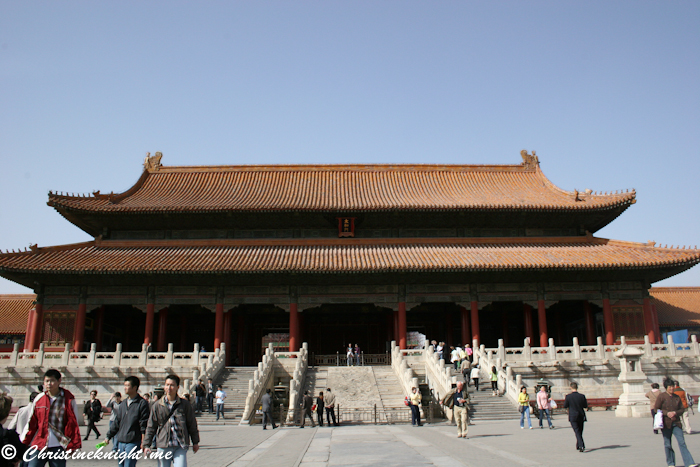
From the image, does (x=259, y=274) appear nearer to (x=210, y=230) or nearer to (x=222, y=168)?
(x=210, y=230)

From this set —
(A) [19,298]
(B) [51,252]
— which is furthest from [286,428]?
(A) [19,298]

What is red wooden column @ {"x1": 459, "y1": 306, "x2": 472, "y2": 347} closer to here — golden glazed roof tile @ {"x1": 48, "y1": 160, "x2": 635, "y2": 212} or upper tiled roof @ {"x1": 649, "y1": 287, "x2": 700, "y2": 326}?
golden glazed roof tile @ {"x1": 48, "y1": 160, "x2": 635, "y2": 212}

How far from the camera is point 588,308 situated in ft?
95.2

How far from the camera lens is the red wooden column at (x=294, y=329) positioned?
85.9ft

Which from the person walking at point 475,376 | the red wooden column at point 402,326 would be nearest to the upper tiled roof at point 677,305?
the red wooden column at point 402,326

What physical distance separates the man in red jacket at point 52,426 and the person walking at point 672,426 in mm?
8206

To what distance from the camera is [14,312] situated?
37719 mm

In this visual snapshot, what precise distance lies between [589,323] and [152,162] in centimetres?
2788

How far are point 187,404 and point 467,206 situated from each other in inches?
946

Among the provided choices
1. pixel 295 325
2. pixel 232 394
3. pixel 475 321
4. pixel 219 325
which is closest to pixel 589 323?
pixel 475 321

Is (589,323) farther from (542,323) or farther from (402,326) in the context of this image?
(402,326)

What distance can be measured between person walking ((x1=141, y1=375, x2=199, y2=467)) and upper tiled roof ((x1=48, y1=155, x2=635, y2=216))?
2268 centimetres

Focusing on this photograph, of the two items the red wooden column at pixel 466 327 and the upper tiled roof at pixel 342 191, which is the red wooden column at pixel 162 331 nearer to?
the upper tiled roof at pixel 342 191

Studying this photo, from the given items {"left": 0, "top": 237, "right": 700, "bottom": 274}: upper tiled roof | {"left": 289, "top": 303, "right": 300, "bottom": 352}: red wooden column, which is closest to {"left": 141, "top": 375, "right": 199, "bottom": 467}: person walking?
{"left": 0, "top": 237, "right": 700, "bottom": 274}: upper tiled roof
